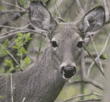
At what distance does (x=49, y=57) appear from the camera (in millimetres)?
2648

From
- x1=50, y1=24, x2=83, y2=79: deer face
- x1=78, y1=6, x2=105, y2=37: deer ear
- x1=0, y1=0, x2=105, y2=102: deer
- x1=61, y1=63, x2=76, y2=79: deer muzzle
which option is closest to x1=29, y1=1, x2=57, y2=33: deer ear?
x1=0, y1=0, x2=105, y2=102: deer

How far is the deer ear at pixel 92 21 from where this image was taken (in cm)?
266

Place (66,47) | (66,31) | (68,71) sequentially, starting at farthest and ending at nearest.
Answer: (66,31) < (66,47) < (68,71)

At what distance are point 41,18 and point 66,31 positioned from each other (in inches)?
21.5

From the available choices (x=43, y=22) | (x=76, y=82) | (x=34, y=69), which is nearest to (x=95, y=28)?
(x=43, y=22)

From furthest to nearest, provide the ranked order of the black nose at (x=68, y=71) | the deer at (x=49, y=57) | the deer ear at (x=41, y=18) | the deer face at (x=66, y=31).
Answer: the deer ear at (x=41, y=18), the deer at (x=49, y=57), the deer face at (x=66, y=31), the black nose at (x=68, y=71)

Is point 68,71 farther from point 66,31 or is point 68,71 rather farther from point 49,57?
point 66,31

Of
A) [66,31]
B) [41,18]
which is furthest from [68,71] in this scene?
[41,18]

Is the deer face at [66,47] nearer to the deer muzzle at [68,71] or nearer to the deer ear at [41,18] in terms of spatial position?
the deer muzzle at [68,71]

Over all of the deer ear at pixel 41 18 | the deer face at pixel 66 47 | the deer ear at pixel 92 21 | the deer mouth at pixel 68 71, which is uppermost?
the deer ear at pixel 41 18

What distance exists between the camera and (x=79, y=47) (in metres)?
2.59

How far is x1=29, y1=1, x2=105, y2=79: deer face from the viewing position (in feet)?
7.58

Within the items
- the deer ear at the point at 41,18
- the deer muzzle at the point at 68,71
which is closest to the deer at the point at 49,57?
the deer ear at the point at 41,18

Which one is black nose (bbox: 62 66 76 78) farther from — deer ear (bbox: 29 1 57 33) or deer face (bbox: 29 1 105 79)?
deer ear (bbox: 29 1 57 33)
